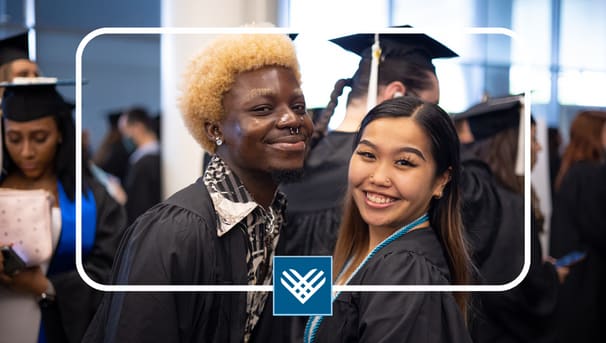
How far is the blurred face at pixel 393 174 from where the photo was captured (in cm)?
136

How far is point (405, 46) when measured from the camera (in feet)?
4.63

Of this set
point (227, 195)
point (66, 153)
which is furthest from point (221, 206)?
point (66, 153)

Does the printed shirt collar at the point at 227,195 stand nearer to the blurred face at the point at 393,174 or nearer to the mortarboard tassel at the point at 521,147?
the blurred face at the point at 393,174

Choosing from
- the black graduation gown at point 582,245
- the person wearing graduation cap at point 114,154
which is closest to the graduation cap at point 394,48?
the black graduation gown at point 582,245

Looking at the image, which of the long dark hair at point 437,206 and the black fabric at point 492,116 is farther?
the black fabric at point 492,116

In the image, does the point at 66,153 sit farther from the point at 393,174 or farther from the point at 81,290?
the point at 393,174

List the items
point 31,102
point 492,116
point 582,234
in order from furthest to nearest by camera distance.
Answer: point 582,234 < point 492,116 < point 31,102

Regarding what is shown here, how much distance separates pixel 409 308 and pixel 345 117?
41 cm

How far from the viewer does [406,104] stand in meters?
1.39

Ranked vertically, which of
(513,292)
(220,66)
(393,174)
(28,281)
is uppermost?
(220,66)

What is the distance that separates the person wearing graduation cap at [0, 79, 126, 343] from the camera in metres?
1.55

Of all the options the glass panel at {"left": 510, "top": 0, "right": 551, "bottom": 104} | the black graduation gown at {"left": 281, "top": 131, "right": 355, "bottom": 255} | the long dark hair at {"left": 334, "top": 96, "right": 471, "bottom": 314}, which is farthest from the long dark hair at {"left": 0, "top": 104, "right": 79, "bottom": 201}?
the glass panel at {"left": 510, "top": 0, "right": 551, "bottom": 104}

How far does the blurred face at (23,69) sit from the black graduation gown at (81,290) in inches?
12.2

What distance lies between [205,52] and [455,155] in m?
0.55
